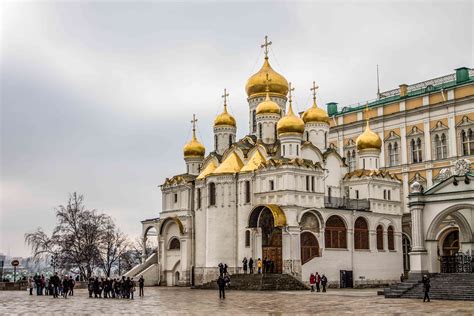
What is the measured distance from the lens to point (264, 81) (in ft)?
157

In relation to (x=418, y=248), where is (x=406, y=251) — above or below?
above

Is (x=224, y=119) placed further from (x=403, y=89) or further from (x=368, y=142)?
(x=403, y=89)

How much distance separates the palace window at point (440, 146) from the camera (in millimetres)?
49344

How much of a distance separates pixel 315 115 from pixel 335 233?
10.2 metres

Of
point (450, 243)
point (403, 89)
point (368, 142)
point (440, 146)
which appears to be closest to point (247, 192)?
point (368, 142)

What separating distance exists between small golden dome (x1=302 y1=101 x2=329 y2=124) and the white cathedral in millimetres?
74

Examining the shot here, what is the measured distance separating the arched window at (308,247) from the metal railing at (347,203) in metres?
3.78

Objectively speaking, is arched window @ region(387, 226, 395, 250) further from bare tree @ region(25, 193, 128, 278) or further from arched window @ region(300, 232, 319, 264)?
bare tree @ region(25, 193, 128, 278)

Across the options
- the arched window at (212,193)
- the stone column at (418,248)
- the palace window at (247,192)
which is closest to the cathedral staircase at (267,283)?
the palace window at (247,192)

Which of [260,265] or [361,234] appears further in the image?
[361,234]

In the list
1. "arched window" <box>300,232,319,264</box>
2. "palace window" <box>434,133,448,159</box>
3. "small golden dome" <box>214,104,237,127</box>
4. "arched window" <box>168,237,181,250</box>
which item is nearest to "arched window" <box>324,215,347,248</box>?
"arched window" <box>300,232,319,264</box>

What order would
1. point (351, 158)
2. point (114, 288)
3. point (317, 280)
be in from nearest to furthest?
point (114, 288), point (317, 280), point (351, 158)

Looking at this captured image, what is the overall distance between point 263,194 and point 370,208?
28.7 feet

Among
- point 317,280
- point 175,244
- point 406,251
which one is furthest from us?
point 406,251
